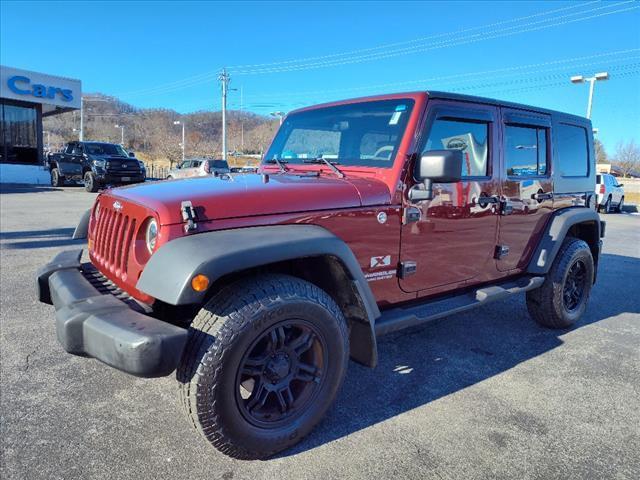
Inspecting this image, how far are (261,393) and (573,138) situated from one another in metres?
3.89

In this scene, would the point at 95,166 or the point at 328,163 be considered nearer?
the point at 328,163

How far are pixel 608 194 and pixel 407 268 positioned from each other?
18196mm

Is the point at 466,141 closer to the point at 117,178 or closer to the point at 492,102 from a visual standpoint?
the point at 492,102

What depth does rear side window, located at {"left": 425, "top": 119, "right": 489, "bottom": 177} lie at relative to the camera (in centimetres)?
313

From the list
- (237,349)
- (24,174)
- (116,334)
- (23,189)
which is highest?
(24,174)

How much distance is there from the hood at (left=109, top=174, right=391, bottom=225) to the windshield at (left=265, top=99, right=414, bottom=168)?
0.28m

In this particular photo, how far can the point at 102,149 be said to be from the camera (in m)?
19.2

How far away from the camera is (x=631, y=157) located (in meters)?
68.3

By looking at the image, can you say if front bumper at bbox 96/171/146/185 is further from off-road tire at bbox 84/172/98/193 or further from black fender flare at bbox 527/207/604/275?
black fender flare at bbox 527/207/604/275

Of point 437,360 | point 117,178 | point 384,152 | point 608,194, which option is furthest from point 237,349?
point 608,194

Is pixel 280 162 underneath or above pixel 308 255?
above

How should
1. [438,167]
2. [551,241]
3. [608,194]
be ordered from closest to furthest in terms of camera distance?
[438,167] < [551,241] < [608,194]

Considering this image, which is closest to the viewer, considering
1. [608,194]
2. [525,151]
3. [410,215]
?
[410,215]

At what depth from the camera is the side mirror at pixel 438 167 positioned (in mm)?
2654
